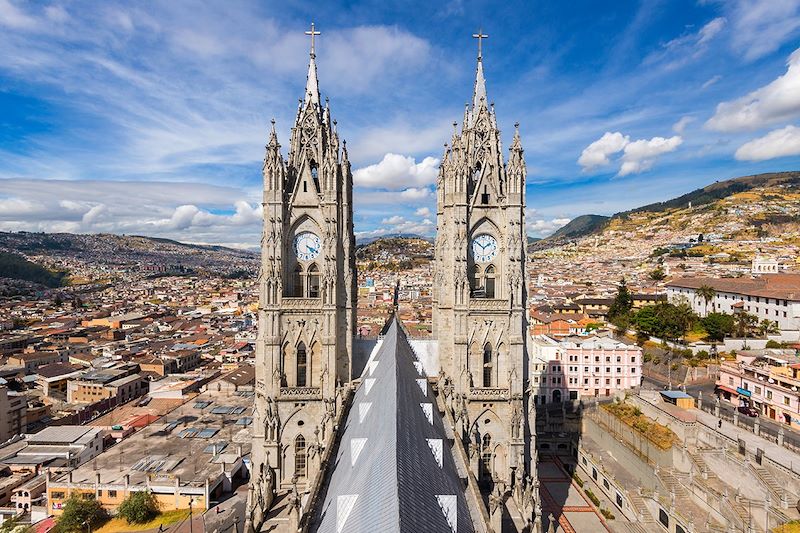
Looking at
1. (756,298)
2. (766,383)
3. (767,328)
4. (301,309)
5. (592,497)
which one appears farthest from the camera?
(756,298)

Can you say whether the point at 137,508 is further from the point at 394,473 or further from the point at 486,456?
the point at 394,473

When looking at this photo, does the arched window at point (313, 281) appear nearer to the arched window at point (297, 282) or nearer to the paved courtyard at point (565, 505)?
the arched window at point (297, 282)

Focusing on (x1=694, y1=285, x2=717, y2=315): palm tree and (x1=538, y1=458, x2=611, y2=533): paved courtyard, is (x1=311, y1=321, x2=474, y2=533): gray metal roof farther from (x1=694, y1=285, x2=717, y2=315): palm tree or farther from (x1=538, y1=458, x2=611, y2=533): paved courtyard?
(x1=694, y1=285, x2=717, y2=315): palm tree

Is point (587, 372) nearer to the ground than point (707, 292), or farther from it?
nearer to the ground

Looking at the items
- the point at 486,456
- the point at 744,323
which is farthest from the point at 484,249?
the point at 744,323

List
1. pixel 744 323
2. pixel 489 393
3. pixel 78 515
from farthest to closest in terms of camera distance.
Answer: pixel 744 323 < pixel 78 515 < pixel 489 393

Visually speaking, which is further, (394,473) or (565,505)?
(565,505)

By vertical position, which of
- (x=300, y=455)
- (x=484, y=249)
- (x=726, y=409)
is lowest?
(x=726, y=409)
